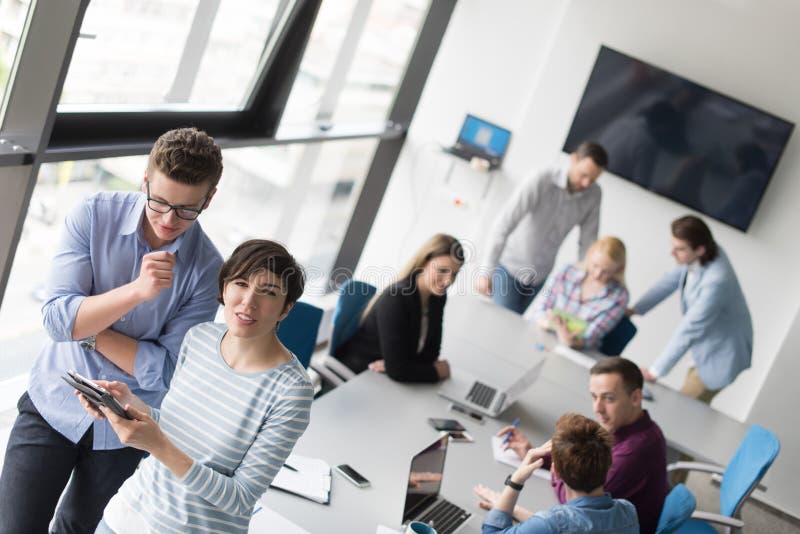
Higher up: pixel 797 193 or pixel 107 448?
pixel 797 193

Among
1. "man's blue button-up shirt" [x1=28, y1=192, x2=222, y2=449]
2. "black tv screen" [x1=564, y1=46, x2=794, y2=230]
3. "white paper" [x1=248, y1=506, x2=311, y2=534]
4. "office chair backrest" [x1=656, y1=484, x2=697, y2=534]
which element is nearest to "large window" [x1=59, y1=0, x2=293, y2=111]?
"man's blue button-up shirt" [x1=28, y1=192, x2=222, y2=449]

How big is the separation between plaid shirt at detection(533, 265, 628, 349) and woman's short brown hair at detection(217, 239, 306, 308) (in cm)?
316

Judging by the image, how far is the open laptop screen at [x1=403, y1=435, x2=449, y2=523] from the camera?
293 centimetres

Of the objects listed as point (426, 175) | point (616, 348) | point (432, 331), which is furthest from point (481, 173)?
point (432, 331)

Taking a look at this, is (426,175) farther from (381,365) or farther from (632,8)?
(381,365)

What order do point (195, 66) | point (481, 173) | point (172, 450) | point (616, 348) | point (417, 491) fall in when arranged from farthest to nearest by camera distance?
point (481, 173), point (616, 348), point (195, 66), point (417, 491), point (172, 450)

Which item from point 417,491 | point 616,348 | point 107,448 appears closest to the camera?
point 107,448

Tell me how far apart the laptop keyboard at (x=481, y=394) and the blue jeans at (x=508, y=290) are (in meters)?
1.53

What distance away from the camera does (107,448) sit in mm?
2416

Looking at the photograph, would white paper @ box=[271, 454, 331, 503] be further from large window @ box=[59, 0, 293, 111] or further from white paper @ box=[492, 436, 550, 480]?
large window @ box=[59, 0, 293, 111]

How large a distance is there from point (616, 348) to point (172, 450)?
3.80 metres

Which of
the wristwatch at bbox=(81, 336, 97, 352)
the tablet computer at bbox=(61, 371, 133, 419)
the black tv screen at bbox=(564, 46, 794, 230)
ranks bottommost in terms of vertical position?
the wristwatch at bbox=(81, 336, 97, 352)

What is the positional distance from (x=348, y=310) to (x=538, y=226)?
1831mm

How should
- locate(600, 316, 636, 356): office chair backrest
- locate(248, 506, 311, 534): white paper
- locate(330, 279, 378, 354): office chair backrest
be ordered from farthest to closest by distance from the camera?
locate(600, 316, 636, 356): office chair backrest, locate(330, 279, 378, 354): office chair backrest, locate(248, 506, 311, 534): white paper
